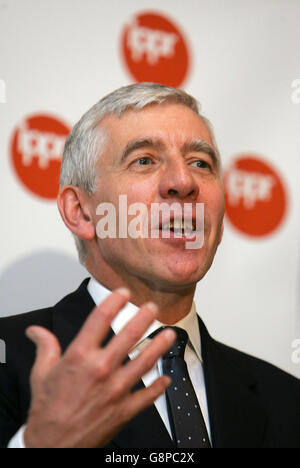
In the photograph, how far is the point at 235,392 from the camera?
3.53 ft

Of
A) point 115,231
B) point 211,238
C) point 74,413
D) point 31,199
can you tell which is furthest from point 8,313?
point 74,413

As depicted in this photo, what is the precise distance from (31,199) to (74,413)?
783 millimetres

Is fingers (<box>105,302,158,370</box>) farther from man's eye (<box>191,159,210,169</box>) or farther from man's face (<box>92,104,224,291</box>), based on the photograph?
man's eye (<box>191,159,210,169</box>)

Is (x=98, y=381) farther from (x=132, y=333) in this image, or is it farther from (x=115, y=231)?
(x=115, y=231)

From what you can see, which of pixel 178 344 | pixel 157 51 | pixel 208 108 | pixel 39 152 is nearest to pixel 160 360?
pixel 178 344

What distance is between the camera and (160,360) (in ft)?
3.34

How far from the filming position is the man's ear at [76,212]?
1132 millimetres

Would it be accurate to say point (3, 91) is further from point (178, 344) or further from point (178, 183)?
point (178, 344)

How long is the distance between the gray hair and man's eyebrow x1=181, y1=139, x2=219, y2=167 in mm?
108

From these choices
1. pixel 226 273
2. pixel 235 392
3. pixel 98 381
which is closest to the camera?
pixel 98 381

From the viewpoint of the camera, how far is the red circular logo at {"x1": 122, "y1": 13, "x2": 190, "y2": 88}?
4.87ft

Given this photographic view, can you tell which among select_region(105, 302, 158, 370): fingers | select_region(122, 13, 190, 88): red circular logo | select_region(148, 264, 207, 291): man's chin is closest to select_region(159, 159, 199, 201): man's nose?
select_region(148, 264, 207, 291): man's chin

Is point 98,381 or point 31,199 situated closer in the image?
point 98,381

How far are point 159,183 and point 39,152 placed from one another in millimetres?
466
